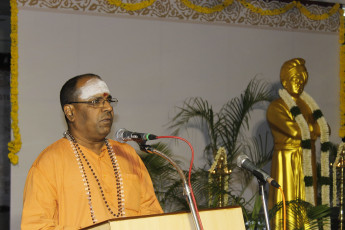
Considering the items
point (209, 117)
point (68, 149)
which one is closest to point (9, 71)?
point (209, 117)

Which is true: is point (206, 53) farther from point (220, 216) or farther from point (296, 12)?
point (220, 216)

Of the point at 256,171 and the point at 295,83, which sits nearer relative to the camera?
the point at 256,171

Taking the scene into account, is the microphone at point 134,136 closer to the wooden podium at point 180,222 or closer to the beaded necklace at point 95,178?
the wooden podium at point 180,222

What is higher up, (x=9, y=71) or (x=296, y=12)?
(x=296, y=12)

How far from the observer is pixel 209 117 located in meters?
6.58

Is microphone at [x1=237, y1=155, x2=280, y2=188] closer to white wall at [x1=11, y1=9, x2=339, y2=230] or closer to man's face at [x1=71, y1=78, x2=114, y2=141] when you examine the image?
man's face at [x1=71, y1=78, x2=114, y2=141]

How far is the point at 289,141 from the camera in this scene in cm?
639

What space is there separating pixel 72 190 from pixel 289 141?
3755 mm

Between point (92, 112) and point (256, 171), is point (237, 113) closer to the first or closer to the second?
point (92, 112)

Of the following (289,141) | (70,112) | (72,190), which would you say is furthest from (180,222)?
(289,141)

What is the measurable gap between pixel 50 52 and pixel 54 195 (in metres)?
3.40

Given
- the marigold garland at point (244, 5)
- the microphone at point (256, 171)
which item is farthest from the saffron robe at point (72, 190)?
the marigold garland at point (244, 5)

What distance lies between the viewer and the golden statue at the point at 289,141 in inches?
249

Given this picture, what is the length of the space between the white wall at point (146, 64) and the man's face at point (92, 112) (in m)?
2.92
